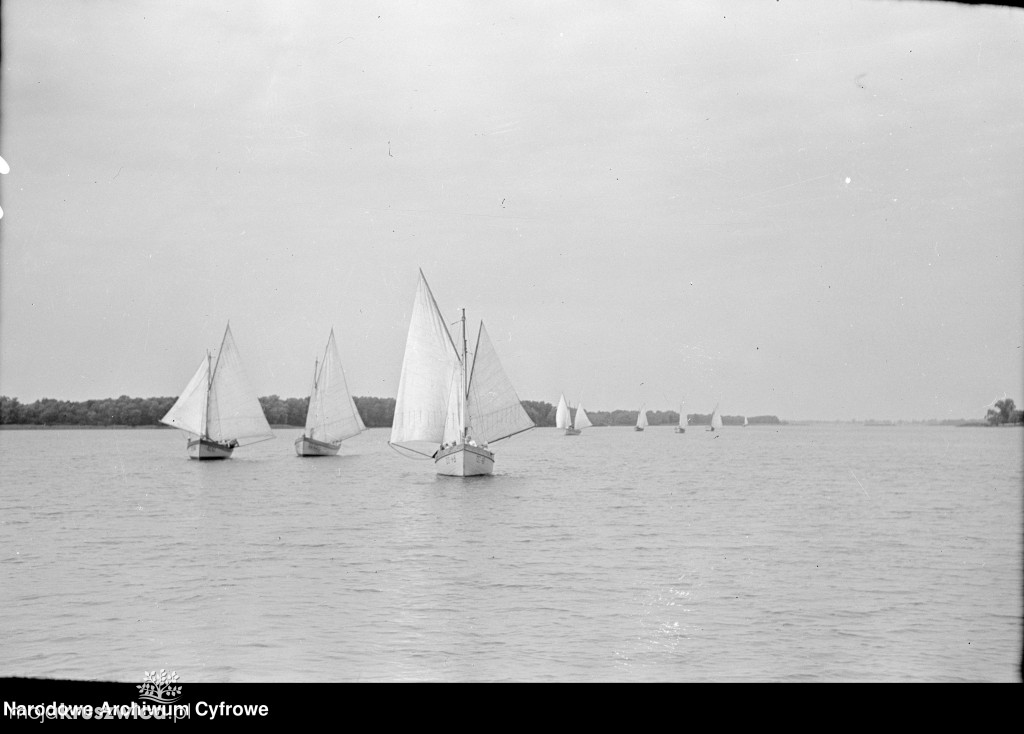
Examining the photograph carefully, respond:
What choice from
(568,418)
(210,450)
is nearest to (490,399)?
(210,450)

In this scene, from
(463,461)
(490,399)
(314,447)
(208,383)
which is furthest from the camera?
(314,447)

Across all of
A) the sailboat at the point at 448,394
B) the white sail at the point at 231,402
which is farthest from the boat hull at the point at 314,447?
the sailboat at the point at 448,394

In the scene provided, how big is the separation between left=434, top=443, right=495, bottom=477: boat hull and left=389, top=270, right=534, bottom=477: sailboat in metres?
0.05

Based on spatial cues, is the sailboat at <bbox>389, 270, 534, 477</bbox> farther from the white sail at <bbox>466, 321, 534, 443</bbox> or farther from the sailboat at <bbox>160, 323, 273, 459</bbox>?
the sailboat at <bbox>160, 323, 273, 459</bbox>

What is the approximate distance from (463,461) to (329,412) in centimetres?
2119

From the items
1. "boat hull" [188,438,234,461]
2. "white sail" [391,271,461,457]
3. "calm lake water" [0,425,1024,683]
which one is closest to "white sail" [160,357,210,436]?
"boat hull" [188,438,234,461]

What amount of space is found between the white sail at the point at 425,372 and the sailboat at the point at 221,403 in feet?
51.6

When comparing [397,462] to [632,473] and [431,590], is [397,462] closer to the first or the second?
[632,473]

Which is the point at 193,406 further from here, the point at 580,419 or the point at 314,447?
the point at 580,419

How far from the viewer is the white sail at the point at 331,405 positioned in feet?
173

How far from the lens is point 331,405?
180 ft
